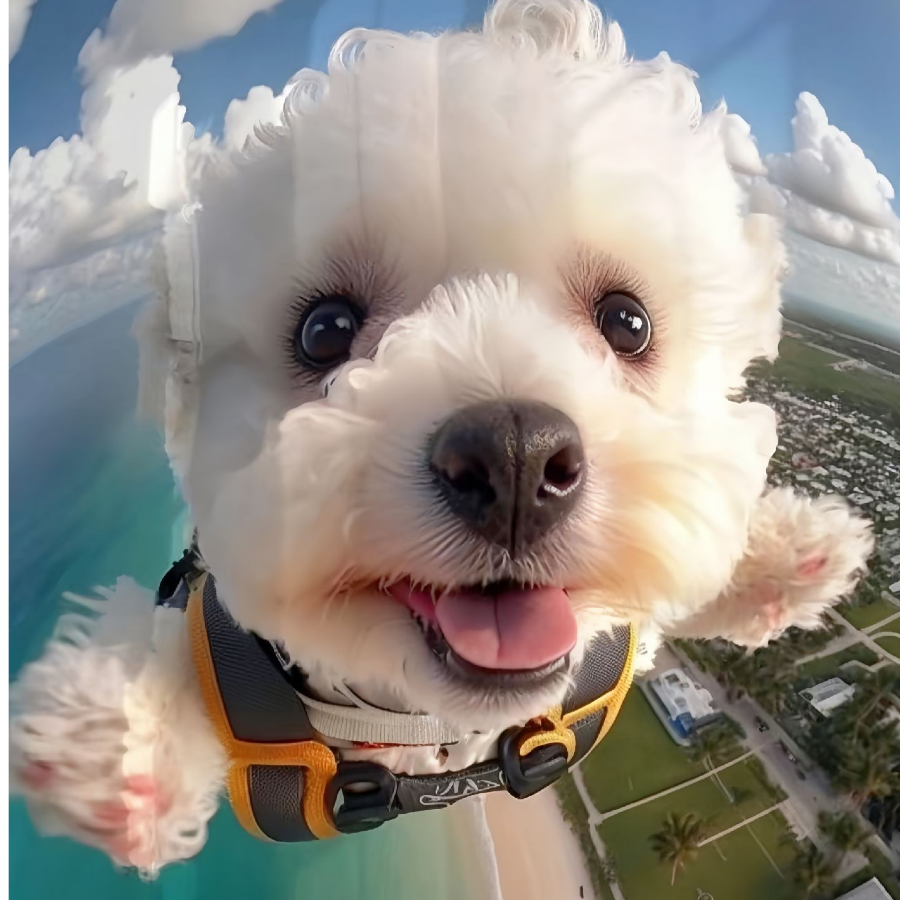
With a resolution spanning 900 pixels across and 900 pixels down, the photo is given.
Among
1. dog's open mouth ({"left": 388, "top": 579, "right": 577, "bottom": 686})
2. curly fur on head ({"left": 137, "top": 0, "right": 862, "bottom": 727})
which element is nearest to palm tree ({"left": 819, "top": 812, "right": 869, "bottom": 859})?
curly fur on head ({"left": 137, "top": 0, "right": 862, "bottom": 727})

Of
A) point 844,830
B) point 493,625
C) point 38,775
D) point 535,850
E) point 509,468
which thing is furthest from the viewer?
point 535,850

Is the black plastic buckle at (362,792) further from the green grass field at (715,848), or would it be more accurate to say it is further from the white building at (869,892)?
the white building at (869,892)

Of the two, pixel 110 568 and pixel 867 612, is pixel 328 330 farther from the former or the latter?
pixel 867 612

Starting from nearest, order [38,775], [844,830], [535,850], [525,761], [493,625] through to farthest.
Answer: [493,625] → [38,775] → [525,761] → [844,830] → [535,850]

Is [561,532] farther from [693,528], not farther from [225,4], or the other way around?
[225,4]

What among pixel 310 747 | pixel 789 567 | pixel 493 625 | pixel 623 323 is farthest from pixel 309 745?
pixel 789 567

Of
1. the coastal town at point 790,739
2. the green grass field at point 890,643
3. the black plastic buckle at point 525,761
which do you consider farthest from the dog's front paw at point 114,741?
the green grass field at point 890,643

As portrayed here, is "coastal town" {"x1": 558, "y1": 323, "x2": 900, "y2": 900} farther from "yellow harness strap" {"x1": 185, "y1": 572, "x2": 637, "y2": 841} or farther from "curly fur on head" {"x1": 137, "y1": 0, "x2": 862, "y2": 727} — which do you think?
"curly fur on head" {"x1": 137, "y1": 0, "x2": 862, "y2": 727}

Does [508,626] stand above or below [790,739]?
above

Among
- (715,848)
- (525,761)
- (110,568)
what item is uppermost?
(110,568)
